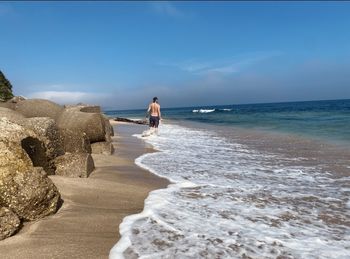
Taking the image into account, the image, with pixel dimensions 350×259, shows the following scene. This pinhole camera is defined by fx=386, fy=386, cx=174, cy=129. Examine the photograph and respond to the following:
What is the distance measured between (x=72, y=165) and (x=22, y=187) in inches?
90.2

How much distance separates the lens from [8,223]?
3689mm

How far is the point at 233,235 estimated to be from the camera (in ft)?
13.0

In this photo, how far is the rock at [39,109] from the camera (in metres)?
9.65

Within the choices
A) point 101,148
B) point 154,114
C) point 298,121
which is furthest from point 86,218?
point 298,121

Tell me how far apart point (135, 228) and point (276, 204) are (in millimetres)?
2098

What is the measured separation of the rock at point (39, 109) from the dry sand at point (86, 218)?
3160mm

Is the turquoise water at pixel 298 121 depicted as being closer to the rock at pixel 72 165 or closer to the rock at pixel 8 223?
the rock at pixel 72 165

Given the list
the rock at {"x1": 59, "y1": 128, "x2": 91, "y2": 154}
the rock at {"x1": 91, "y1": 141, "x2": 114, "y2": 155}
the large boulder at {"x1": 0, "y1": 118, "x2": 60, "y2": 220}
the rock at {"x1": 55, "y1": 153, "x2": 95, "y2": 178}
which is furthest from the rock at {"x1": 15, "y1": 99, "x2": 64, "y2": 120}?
the large boulder at {"x1": 0, "y1": 118, "x2": 60, "y2": 220}

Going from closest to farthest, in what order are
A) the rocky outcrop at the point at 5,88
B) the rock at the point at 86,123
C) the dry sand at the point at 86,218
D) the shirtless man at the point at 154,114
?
the dry sand at the point at 86,218 → the rock at the point at 86,123 → the shirtless man at the point at 154,114 → the rocky outcrop at the point at 5,88

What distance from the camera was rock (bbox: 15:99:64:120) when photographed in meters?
9.65

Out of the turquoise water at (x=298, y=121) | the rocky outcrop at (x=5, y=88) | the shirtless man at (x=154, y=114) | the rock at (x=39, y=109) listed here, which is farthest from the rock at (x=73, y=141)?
the rocky outcrop at (x=5, y=88)

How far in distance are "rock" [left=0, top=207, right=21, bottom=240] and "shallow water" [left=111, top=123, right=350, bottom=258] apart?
1029mm

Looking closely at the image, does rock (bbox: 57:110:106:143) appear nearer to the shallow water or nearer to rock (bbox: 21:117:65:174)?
the shallow water

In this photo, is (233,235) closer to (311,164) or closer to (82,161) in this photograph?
(82,161)
